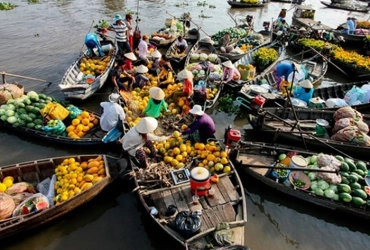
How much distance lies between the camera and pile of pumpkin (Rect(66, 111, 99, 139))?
1038 cm

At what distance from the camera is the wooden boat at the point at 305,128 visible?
10030 millimetres

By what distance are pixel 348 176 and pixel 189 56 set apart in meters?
9.90

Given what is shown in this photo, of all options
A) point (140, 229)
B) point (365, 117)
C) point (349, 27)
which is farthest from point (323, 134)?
point (349, 27)

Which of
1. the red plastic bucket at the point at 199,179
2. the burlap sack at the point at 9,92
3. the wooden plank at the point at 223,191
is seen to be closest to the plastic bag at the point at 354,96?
the wooden plank at the point at 223,191

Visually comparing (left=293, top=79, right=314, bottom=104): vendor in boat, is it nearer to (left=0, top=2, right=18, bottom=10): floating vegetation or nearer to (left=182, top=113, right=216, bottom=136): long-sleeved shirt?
(left=182, top=113, right=216, bottom=136): long-sleeved shirt

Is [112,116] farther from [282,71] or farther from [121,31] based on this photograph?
[282,71]

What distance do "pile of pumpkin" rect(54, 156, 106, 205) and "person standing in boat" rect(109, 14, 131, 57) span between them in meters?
8.17

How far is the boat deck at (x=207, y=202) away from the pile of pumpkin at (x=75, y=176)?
6.20 ft

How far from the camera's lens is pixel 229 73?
13.5 meters

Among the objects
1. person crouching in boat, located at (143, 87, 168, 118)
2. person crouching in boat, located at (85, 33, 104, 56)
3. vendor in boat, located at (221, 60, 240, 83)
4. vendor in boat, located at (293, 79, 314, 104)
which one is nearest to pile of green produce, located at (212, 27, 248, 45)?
vendor in boat, located at (221, 60, 240, 83)

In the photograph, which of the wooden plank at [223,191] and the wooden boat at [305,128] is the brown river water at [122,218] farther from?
Answer: the wooden boat at [305,128]

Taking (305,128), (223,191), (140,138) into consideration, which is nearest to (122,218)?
(140,138)

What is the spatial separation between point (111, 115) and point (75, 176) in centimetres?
260

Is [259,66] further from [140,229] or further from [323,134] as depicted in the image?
[140,229]
